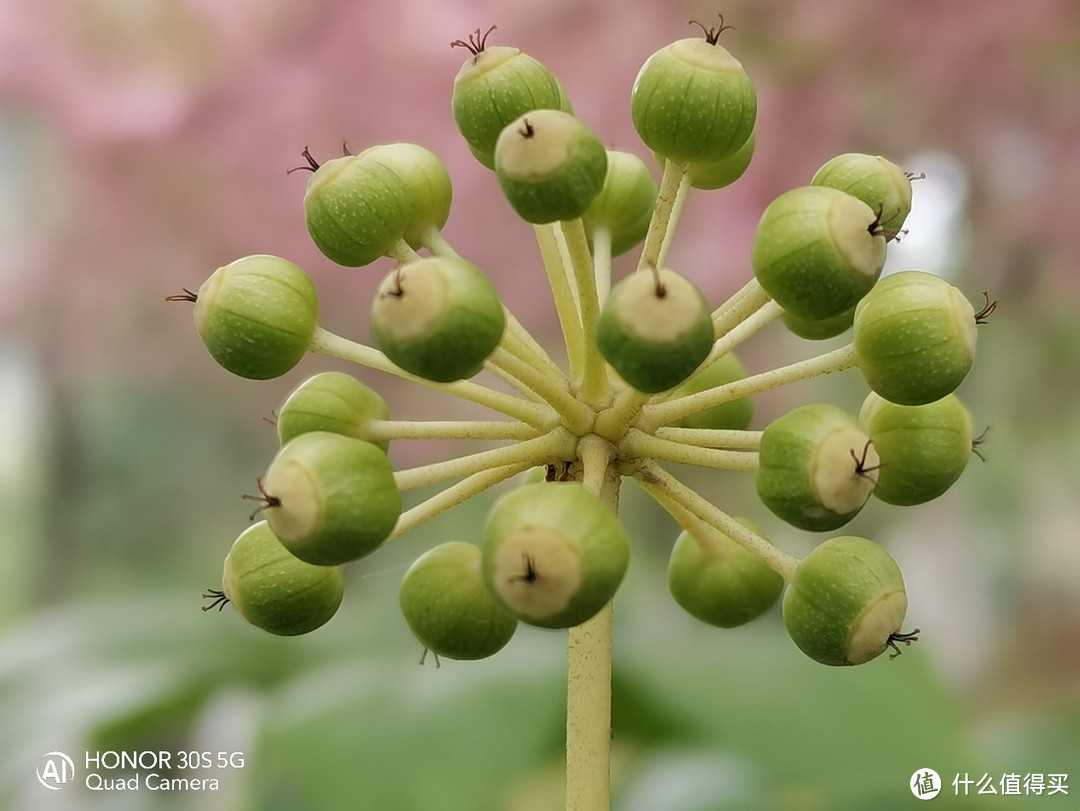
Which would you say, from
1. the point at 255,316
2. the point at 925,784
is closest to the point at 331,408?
the point at 255,316

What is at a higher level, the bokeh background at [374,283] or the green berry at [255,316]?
the bokeh background at [374,283]

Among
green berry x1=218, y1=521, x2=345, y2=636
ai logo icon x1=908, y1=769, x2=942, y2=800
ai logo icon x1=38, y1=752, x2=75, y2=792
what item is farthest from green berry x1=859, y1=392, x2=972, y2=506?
ai logo icon x1=38, y1=752, x2=75, y2=792

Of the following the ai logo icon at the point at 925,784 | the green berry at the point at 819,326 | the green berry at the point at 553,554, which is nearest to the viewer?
the green berry at the point at 553,554

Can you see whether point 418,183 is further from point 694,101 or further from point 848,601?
point 848,601

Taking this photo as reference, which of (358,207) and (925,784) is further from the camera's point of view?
(925,784)

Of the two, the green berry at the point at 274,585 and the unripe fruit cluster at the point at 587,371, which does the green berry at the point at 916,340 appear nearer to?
the unripe fruit cluster at the point at 587,371

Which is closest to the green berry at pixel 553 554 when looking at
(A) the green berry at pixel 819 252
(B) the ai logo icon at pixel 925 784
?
(A) the green berry at pixel 819 252

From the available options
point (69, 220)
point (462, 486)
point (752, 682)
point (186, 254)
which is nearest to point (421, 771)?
point (752, 682)
